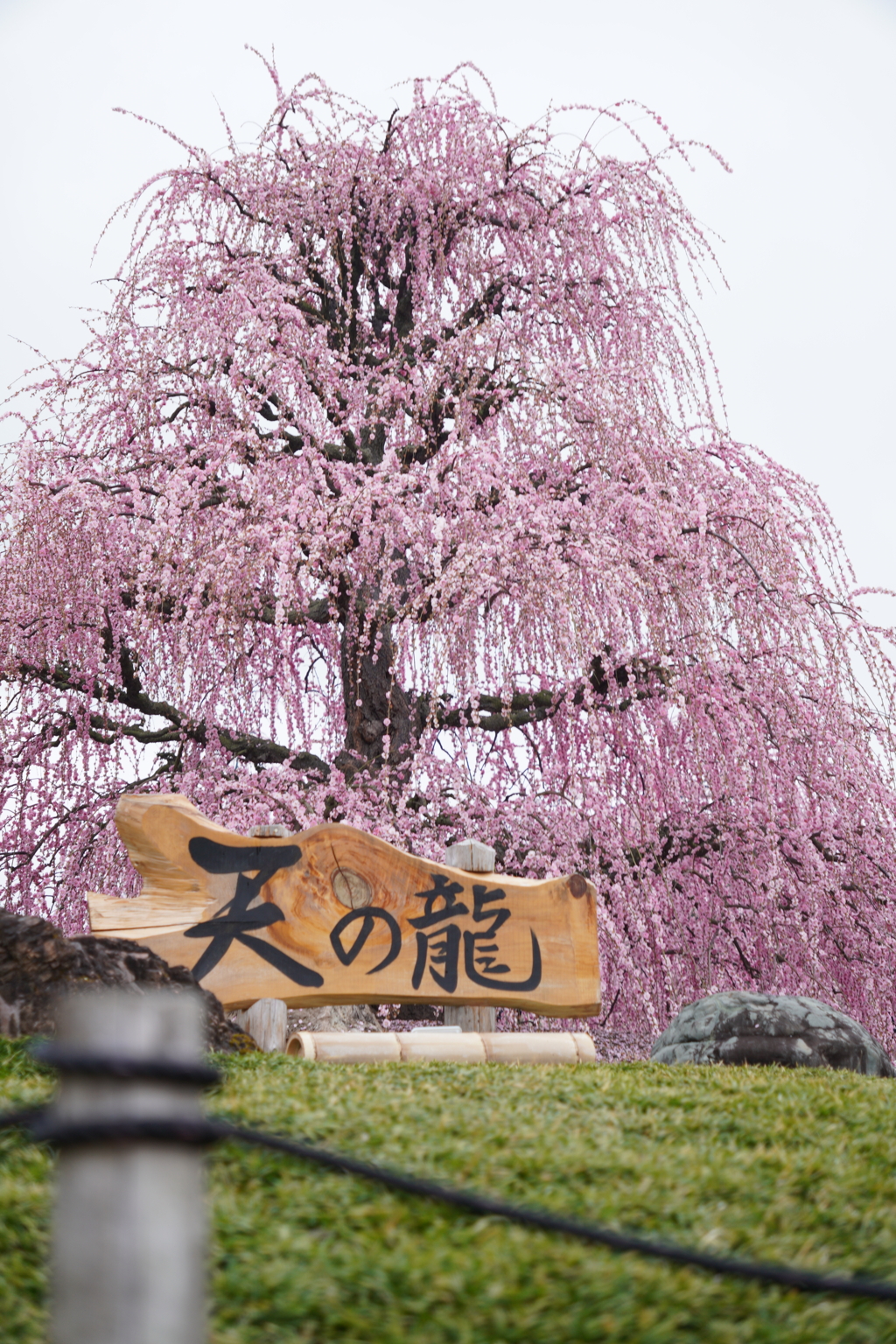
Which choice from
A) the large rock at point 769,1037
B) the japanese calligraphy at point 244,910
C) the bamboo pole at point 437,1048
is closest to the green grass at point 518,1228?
the bamboo pole at point 437,1048

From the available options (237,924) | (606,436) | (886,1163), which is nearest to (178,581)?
(237,924)

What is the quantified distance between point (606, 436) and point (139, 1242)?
603cm

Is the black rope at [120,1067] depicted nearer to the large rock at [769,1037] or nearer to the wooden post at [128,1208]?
the wooden post at [128,1208]

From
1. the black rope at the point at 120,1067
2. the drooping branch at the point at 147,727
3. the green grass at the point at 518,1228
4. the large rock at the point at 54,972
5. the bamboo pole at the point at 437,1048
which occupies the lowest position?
the green grass at the point at 518,1228

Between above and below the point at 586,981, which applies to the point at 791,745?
above

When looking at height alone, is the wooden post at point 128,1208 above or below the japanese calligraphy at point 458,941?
below

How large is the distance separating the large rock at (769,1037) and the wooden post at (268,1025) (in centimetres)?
199

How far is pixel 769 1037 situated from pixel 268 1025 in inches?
102

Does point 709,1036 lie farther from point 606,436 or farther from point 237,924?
point 606,436

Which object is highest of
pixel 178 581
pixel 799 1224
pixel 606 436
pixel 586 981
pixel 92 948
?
pixel 606 436

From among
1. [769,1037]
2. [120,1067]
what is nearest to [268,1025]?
[769,1037]

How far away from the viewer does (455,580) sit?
5.33 m

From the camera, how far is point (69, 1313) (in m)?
1.12

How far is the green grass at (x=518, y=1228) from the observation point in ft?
5.54
